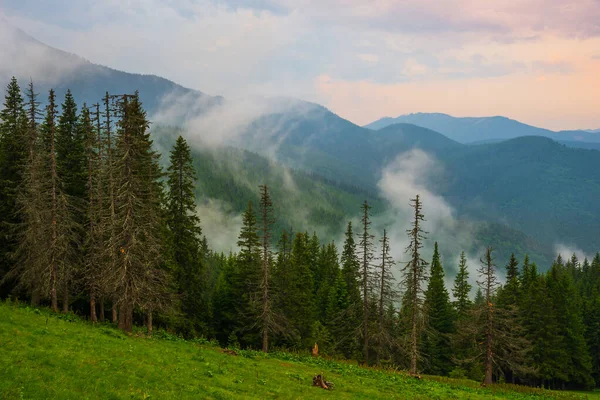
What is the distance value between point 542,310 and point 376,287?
27932 millimetres

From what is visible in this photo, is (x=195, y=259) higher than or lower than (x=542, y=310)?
higher

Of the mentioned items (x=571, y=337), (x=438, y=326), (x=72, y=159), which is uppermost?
(x=72, y=159)

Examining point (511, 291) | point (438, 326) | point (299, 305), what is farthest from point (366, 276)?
point (511, 291)

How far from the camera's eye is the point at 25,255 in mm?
32406

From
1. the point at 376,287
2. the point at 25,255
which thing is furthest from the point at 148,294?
the point at 376,287

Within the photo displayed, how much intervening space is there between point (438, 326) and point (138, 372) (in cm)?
5669

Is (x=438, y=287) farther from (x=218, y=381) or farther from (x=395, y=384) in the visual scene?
(x=218, y=381)

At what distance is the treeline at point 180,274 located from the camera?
2969cm

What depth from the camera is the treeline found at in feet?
97.4

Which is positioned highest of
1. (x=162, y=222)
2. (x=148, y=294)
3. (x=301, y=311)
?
(x=162, y=222)

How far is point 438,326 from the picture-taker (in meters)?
64.1

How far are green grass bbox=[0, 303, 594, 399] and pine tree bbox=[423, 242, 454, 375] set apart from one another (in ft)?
95.7

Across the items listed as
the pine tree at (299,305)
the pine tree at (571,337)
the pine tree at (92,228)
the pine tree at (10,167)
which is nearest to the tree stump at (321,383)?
the pine tree at (92,228)

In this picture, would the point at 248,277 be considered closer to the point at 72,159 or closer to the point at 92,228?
the point at 92,228
